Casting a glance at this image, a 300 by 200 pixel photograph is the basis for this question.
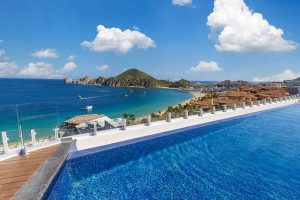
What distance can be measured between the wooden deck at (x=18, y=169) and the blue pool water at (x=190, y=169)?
0.96 metres

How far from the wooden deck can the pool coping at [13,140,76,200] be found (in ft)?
0.52

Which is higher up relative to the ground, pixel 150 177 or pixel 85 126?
pixel 85 126

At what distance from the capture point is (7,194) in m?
7.52

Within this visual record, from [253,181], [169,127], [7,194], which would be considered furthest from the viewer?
[169,127]

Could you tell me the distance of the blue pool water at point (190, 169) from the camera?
31.3 feet

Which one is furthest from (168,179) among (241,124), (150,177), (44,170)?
(241,124)

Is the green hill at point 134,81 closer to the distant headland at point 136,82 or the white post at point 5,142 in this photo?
the distant headland at point 136,82

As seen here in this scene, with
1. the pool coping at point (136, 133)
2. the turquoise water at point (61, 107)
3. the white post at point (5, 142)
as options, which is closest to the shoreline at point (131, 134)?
the pool coping at point (136, 133)

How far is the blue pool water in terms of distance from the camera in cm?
953

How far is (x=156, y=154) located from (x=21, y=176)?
688cm

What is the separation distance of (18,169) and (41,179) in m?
1.49

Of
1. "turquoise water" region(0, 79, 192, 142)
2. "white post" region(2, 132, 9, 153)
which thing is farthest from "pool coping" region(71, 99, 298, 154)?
"white post" region(2, 132, 9, 153)

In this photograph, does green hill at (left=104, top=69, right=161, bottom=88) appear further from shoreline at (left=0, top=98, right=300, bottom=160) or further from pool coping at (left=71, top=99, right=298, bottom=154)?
shoreline at (left=0, top=98, right=300, bottom=160)

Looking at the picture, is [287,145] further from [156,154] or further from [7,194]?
[7,194]
